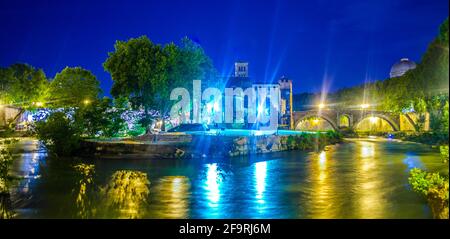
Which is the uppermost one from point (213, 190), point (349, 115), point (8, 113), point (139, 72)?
point (139, 72)

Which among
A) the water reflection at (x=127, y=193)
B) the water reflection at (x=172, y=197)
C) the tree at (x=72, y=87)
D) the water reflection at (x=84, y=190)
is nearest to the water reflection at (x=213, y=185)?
the water reflection at (x=172, y=197)

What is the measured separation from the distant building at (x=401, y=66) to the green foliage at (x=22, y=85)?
8716 centimetres

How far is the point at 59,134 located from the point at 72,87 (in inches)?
1734

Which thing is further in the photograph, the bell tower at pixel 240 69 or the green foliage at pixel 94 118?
the bell tower at pixel 240 69

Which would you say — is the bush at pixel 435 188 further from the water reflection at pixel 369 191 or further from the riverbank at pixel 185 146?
the riverbank at pixel 185 146

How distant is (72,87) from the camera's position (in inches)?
2987

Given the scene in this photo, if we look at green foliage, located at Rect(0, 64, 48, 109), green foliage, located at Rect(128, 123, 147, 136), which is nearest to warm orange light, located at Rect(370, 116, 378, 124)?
green foliage, located at Rect(0, 64, 48, 109)

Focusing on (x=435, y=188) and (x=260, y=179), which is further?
(x=260, y=179)

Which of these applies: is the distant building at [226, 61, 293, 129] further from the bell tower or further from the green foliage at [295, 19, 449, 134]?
the green foliage at [295, 19, 449, 134]

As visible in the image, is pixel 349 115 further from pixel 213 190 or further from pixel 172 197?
pixel 172 197

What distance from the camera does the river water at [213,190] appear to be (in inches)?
619

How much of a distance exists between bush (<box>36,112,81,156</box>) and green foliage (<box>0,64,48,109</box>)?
46683mm

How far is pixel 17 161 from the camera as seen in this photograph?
32938 millimetres

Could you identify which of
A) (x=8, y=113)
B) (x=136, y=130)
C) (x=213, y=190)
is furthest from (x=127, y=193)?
(x=8, y=113)
